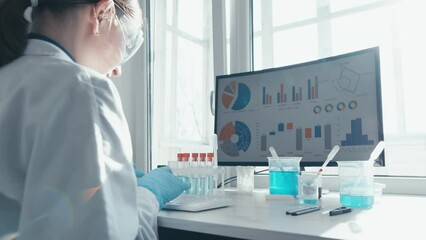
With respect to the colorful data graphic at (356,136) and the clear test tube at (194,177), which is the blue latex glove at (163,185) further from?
the colorful data graphic at (356,136)

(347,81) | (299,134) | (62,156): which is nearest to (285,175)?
(299,134)

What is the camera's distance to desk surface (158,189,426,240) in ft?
2.24

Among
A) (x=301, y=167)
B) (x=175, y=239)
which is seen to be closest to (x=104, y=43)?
(x=175, y=239)

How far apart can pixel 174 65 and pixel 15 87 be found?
1614 mm

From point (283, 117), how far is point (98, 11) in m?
0.83

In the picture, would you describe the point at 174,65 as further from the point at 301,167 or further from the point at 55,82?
the point at 55,82

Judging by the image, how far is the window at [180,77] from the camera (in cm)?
210

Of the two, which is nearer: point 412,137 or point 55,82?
point 55,82

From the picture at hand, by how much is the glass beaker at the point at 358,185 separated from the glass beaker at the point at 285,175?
8.1 inches

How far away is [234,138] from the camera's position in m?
1.54

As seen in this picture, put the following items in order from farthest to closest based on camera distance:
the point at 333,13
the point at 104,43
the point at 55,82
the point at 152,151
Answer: the point at 152,151 → the point at 333,13 → the point at 104,43 → the point at 55,82

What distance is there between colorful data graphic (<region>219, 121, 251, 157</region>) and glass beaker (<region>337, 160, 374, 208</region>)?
1.68ft

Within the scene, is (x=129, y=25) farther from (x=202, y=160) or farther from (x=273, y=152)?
(x=273, y=152)

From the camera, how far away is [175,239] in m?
1.14
